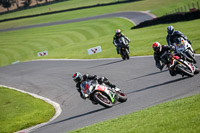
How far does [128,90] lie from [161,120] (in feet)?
24.7

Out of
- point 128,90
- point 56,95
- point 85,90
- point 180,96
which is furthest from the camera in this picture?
point 56,95

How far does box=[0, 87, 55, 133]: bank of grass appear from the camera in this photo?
609 inches

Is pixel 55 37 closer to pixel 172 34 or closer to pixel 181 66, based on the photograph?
pixel 172 34

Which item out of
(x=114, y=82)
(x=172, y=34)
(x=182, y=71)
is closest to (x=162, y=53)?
(x=182, y=71)

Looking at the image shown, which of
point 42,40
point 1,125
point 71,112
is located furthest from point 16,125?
point 42,40

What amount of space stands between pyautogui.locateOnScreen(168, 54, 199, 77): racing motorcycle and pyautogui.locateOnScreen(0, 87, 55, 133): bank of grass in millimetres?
5327

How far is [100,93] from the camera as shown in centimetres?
1374

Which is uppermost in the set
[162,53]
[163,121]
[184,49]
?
[162,53]

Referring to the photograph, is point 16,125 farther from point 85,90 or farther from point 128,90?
point 128,90

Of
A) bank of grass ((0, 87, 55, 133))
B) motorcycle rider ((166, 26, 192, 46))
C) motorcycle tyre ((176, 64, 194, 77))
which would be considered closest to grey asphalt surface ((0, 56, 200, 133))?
motorcycle tyre ((176, 64, 194, 77))

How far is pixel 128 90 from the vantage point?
16922 mm

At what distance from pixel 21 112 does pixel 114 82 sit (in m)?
4.89

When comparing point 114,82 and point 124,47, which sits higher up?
Answer: point 124,47

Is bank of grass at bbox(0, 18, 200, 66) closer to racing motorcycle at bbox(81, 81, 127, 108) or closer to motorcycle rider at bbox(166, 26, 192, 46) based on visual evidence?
motorcycle rider at bbox(166, 26, 192, 46)
